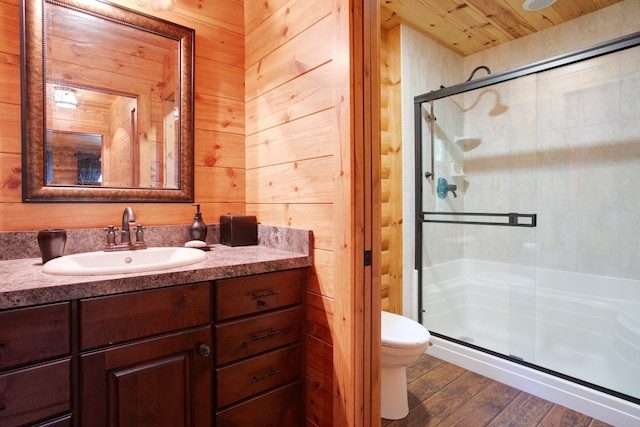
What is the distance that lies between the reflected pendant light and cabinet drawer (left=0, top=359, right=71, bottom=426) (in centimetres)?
102

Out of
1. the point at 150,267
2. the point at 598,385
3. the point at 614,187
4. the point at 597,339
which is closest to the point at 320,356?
the point at 150,267

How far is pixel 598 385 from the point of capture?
5.47ft

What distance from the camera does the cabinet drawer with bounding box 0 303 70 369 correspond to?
81cm

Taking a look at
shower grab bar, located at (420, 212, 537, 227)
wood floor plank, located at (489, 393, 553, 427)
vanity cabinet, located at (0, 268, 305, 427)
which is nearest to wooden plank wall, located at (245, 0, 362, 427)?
vanity cabinet, located at (0, 268, 305, 427)

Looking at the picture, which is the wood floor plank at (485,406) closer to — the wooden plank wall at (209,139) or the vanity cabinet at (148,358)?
the vanity cabinet at (148,358)

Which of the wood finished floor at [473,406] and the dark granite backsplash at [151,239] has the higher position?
the dark granite backsplash at [151,239]

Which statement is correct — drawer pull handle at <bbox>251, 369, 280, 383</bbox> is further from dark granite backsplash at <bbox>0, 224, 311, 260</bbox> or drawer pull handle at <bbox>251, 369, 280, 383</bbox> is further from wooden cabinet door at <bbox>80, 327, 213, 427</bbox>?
dark granite backsplash at <bbox>0, 224, 311, 260</bbox>

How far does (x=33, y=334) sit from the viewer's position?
2.78ft

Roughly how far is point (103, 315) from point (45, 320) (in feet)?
0.42

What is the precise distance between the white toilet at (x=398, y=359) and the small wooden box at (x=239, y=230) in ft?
Result: 2.63

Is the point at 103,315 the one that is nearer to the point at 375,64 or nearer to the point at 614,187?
the point at 375,64

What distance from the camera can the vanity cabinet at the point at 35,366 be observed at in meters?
0.81

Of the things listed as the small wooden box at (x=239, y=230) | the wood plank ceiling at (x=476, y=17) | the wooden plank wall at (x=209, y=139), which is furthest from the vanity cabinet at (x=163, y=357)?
the wood plank ceiling at (x=476, y=17)

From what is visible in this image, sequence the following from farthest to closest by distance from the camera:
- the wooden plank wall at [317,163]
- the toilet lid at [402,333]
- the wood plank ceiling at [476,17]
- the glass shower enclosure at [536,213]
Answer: the wood plank ceiling at [476,17] < the glass shower enclosure at [536,213] < the toilet lid at [402,333] < the wooden plank wall at [317,163]
